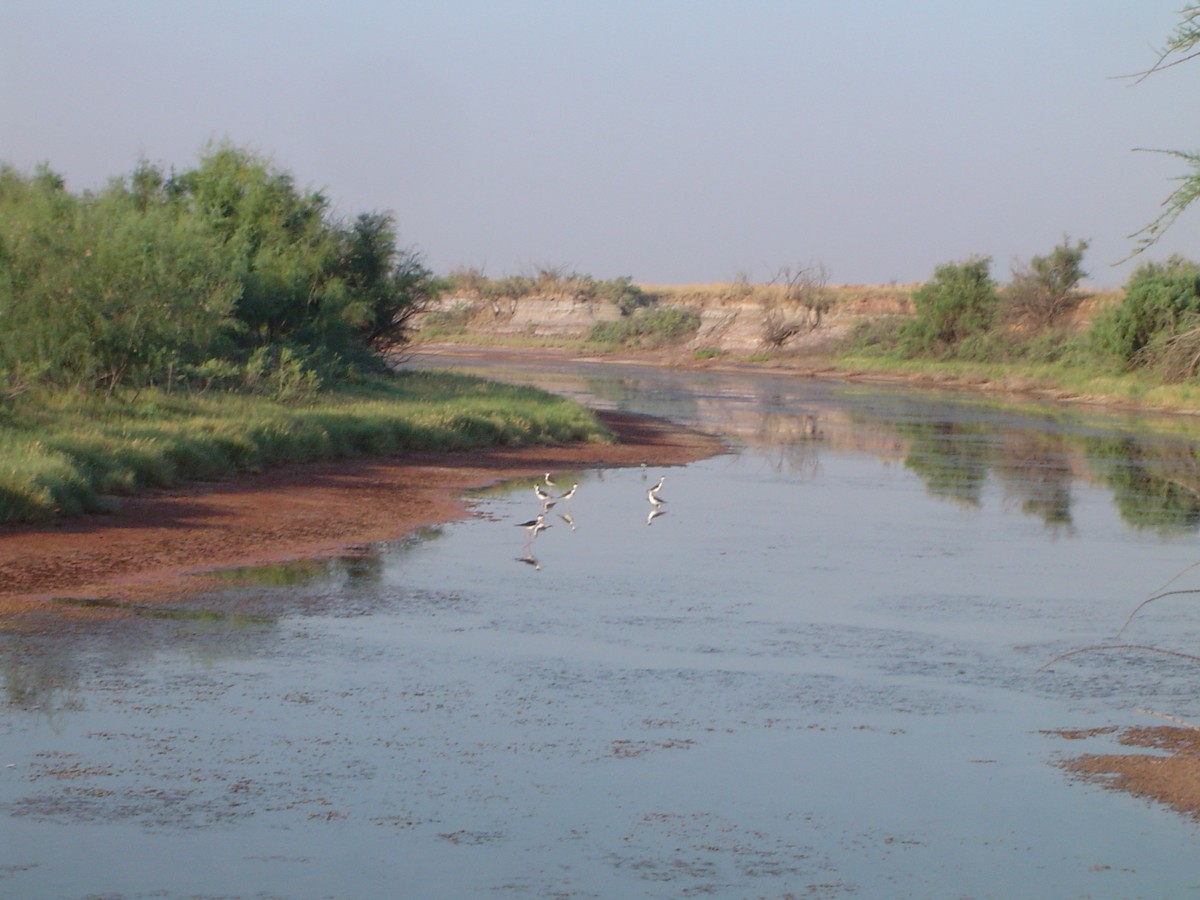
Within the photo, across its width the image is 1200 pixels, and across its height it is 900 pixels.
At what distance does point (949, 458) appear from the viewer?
28.4 meters

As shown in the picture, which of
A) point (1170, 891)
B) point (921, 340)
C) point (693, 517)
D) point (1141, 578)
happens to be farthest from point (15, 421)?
point (921, 340)

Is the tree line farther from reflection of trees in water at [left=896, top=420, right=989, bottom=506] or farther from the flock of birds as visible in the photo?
reflection of trees in water at [left=896, top=420, right=989, bottom=506]

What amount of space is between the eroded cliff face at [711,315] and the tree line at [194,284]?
4276 cm

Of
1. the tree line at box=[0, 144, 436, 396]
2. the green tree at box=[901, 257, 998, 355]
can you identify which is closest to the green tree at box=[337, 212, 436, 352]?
the tree line at box=[0, 144, 436, 396]

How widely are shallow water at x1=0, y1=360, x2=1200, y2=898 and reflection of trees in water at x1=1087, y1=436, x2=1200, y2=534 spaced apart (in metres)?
3.61

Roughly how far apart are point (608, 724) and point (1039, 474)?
62.7ft

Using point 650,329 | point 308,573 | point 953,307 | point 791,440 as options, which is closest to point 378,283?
point 791,440

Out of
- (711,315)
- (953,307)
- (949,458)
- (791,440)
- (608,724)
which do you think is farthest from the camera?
(711,315)

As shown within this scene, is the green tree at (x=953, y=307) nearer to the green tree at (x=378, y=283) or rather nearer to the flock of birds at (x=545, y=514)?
the green tree at (x=378, y=283)

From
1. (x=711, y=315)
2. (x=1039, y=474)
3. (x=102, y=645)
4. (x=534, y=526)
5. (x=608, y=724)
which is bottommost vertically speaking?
(x=1039, y=474)

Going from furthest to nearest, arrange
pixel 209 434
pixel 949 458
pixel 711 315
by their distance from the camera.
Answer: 1. pixel 711 315
2. pixel 949 458
3. pixel 209 434

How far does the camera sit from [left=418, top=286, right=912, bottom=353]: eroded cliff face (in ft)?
270

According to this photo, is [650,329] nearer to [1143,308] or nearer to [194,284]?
[1143,308]

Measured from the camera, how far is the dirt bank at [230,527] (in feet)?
37.8
